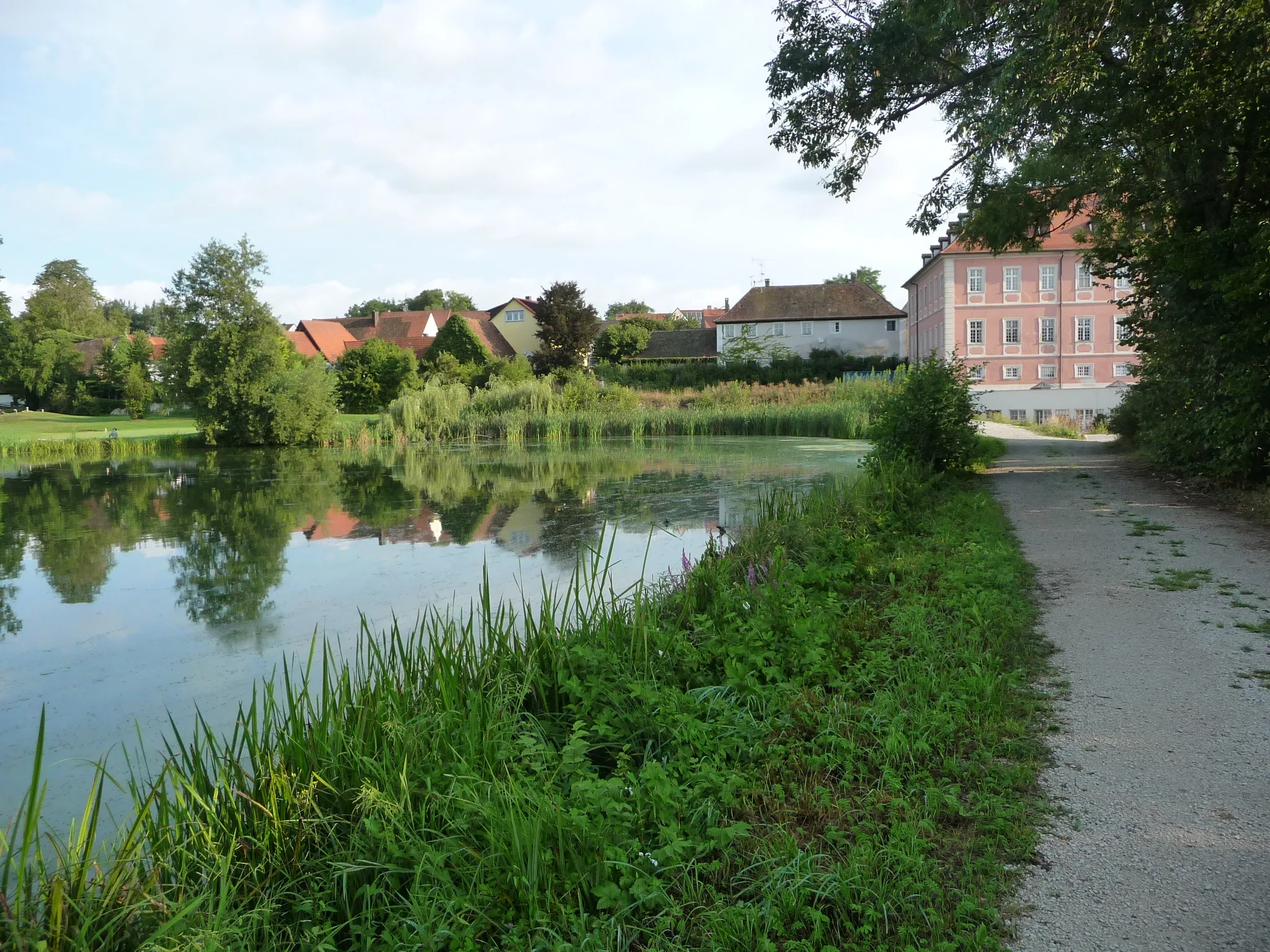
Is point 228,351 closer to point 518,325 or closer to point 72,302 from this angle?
point 518,325

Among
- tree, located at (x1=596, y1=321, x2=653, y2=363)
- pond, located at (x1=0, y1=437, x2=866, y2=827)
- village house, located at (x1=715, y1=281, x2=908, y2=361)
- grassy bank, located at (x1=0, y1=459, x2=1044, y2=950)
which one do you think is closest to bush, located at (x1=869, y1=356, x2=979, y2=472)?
pond, located at (x1=0, y1=437, x2=866, y2=827)

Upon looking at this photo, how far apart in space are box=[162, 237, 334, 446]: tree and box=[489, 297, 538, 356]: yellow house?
36.3 meters

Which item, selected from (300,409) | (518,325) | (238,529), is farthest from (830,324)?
(238,529)

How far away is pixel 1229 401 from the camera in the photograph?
10281 millimetres

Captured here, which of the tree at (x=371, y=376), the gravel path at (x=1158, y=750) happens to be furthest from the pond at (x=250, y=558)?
the tree at (x=371, y=376)

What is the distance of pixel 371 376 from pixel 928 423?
126ft

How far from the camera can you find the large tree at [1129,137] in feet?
31.6

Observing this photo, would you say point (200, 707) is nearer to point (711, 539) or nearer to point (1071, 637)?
point (711, 539)

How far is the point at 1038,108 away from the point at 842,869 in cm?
1019

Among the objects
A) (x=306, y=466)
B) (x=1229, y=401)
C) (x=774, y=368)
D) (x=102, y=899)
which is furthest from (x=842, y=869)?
(x=774, y=368)

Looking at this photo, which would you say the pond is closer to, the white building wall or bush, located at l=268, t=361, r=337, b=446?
bush, located at l=268, t=361, r=337, b=446

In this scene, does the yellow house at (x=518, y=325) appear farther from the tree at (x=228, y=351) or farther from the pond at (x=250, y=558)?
the pond at (x=250, y=558)

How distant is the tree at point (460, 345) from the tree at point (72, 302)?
3955 centimetres

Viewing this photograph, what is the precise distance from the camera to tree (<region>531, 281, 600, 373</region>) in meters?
54.8
